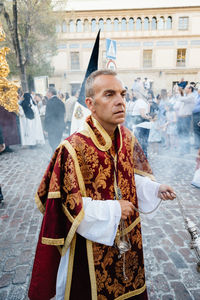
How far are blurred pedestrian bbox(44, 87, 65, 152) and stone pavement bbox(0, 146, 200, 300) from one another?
1723mm

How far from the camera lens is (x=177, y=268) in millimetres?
2527

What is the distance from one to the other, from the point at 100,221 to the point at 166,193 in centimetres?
56

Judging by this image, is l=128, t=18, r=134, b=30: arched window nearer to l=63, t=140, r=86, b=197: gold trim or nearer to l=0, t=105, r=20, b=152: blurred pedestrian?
l=0, t=105, r=20, b=152: blurred pedestrian

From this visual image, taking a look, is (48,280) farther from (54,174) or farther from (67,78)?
(67,78)

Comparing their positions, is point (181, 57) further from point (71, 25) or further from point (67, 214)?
point (67, 214)

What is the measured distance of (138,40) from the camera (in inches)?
1121

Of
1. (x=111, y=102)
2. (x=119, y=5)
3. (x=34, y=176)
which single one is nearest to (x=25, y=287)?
(x=111, y=102)

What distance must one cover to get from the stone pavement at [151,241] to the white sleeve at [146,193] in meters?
1.10

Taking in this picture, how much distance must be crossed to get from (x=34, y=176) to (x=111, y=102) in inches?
184

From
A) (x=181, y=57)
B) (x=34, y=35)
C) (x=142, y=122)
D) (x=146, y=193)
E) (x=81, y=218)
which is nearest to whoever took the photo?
(x=81, y=218)

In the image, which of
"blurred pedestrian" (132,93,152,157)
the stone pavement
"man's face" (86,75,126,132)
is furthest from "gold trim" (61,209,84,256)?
"blurred pedestrian" (132,93,152,157)

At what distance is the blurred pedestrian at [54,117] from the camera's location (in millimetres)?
6727

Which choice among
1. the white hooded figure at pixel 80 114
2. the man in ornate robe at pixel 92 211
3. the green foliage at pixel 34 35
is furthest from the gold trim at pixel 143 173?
the green foliage at pixel 34 35

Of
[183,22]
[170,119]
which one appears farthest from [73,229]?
[183,22]
